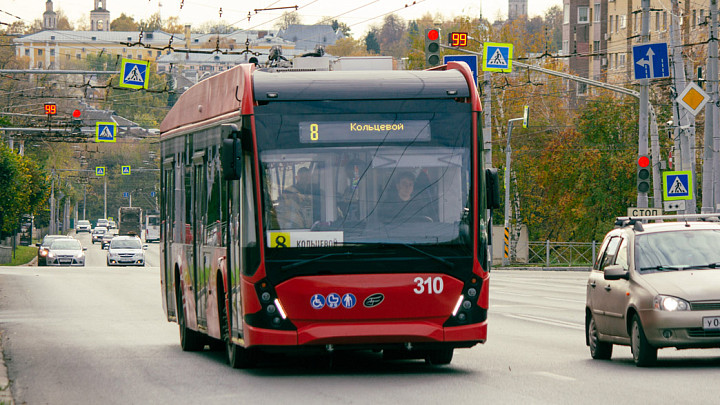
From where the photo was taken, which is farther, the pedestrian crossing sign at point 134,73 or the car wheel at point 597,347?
the pedestrian crossing sign at point 134,73

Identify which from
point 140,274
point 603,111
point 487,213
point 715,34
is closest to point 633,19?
point 603,111

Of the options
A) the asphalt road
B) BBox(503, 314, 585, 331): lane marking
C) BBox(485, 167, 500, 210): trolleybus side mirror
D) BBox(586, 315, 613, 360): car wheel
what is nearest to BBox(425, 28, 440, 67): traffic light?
BBox(503, 314, 585, 331): lane marking

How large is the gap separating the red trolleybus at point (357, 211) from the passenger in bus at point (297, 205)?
12 millimetres

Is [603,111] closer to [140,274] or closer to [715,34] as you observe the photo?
[140,274]

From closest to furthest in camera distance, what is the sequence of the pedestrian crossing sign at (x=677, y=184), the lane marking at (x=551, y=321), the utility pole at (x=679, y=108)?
1. the lane marking at (x=551, y=321)
2. the pedestrian crossing sign at (x=677, y=184)
3. the utility pole at (x=679, y=108)

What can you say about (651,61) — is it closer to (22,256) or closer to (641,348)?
(641,348)

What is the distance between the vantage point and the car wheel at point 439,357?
14.6 metres

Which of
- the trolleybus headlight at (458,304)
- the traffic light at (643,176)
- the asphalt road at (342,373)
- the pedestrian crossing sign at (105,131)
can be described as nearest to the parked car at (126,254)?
the pedestrian crossing sign at (105,131)

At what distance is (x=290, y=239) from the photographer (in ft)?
42.8

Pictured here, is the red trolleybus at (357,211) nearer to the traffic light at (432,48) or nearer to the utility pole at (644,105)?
the traffic light at (432,48)

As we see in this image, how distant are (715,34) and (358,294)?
23132mm

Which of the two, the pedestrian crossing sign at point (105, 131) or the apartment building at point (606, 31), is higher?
the apartment building at point (606, 31)

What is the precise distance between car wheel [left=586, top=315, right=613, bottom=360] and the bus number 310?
2933 millimetres

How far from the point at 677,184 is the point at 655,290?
21087 mm
